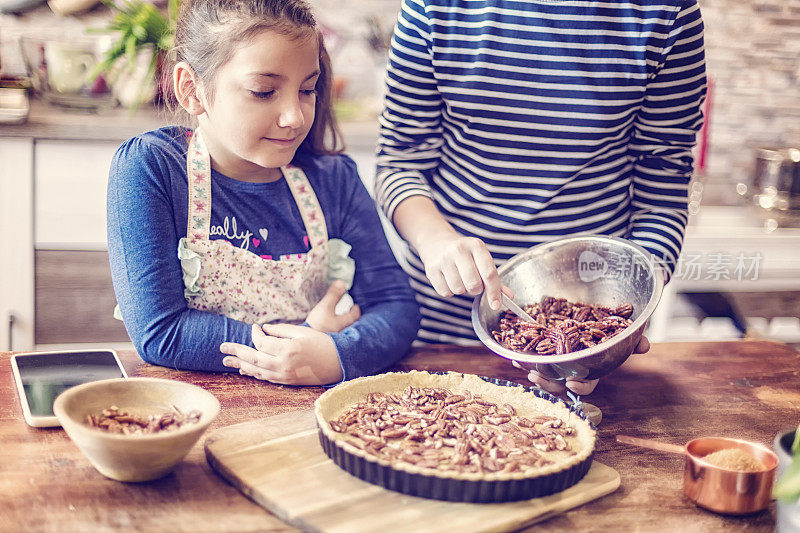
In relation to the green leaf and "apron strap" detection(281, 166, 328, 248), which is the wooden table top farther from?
"apron strap" detection(281, 166, 328, 248)

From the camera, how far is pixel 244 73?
132 cm

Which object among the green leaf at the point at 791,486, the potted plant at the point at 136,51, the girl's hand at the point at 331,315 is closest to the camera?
the green leaf at the point at 791,486

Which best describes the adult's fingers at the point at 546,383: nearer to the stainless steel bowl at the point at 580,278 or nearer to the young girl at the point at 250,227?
the stainless steel bowl at the point at 580,278

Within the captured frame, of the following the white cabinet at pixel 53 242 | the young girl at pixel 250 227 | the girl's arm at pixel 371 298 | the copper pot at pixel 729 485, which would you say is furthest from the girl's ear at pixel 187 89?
the white cabinet at pixel 53 242

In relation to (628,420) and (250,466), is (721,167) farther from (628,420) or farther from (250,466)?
(250,466)

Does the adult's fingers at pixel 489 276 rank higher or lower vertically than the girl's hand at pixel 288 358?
higher

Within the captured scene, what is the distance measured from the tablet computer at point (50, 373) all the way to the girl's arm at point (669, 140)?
0.98 m

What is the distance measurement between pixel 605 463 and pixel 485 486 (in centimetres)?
23

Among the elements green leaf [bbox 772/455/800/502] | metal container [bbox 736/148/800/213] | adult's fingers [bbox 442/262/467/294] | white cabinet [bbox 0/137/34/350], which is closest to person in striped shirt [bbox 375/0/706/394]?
adult's fingers [bbox 442/262/467/294]

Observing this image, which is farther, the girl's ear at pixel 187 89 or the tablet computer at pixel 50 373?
the girl's ear at pixel 187 89

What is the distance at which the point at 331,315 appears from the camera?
4.79 feet

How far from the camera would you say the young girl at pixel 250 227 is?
1.30 m

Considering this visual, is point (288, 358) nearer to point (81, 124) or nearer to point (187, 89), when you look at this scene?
point (187, 89)

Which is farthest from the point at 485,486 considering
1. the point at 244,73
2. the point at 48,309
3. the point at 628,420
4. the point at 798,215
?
the point at 798,215
